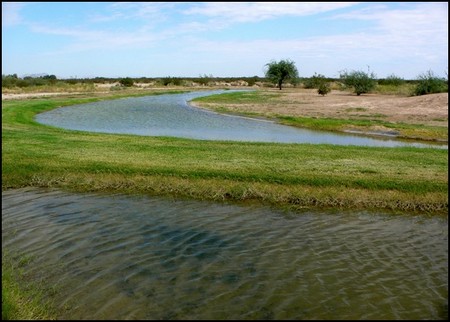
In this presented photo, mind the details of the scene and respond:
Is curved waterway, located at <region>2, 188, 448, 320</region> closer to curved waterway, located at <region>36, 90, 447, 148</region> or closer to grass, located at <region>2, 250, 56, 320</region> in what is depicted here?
grass, located at <region>2, 250, 56, 320</region>

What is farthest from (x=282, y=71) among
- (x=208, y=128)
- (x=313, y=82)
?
(x=208, y=128)

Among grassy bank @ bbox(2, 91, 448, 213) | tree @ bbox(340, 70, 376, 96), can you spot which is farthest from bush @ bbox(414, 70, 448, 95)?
grassy bank @ bbox(2, 91, 448, 213)

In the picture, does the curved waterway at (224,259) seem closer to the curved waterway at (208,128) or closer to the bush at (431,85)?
the curved waterway at (208,128)

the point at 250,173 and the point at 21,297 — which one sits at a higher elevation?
the point at 250,173

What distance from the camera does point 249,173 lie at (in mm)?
16656

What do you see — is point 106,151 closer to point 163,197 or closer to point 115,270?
point 163,197

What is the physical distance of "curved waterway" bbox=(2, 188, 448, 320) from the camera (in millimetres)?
8086

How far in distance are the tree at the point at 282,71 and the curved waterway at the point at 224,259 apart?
114 metres

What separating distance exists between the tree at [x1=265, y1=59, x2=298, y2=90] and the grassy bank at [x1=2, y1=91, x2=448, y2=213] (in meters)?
A: 104

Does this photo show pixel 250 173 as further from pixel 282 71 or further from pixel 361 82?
pixel 282 71

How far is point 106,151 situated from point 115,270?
41.2ft

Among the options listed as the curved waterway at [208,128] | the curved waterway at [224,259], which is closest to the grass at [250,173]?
the curved waterway at [224,259]

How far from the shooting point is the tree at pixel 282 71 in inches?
4860

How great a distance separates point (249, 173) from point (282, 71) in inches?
4401
